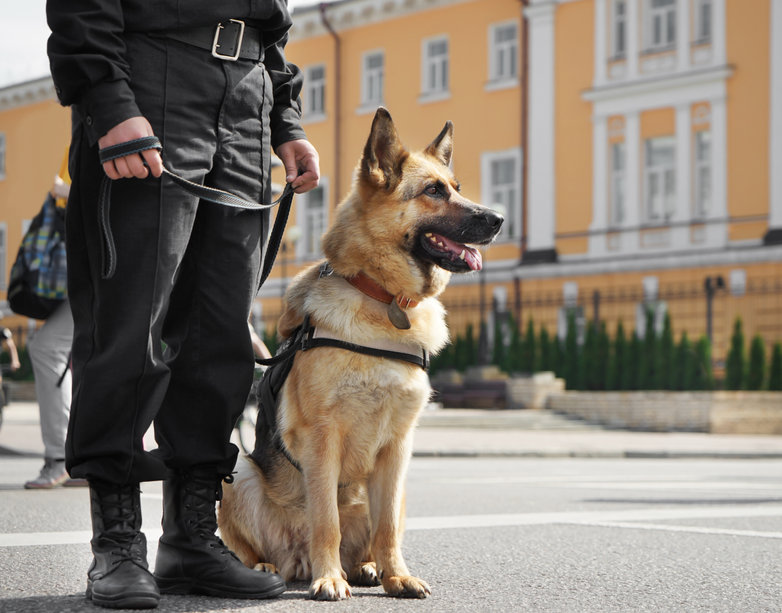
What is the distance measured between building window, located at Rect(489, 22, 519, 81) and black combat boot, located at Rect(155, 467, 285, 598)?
88.2 ft

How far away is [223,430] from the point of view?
391 centimetres

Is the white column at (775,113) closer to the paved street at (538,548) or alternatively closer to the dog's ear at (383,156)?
the paved street at (538,548)

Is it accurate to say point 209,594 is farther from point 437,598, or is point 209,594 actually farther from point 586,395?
point 586,395

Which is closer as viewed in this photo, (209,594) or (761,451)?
(209,594)

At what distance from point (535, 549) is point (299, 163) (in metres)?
2.01

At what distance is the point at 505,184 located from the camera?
30422 millimetres

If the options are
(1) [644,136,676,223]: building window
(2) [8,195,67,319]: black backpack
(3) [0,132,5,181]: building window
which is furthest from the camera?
(3) [0,132,5,181]: building window

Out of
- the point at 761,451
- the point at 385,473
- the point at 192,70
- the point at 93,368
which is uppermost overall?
the point at 192,70

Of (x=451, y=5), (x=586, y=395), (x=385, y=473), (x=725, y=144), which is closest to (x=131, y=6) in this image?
(x=385, y=473)

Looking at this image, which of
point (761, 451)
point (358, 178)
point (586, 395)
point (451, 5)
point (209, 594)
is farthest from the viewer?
point (451, 5)

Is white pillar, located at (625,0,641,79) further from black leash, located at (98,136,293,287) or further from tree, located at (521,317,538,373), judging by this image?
black leash, located at (98,136,293,287)

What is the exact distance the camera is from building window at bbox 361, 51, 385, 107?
108ft

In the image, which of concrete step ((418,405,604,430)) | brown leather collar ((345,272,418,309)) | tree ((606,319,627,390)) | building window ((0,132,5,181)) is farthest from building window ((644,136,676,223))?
building window ((0,132,5,181))

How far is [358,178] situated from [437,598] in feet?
4.90
